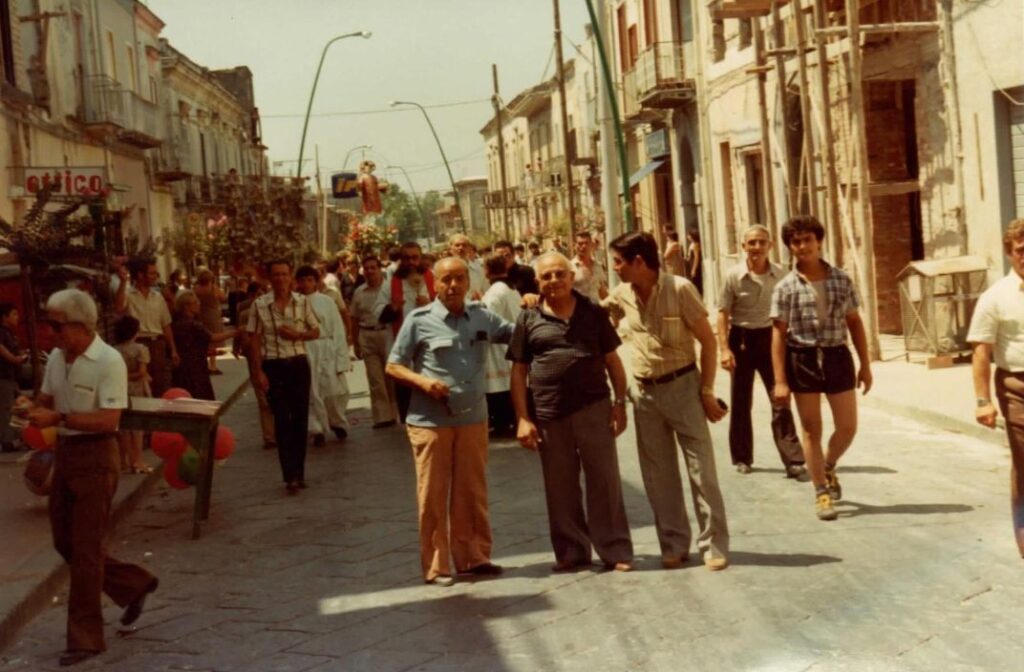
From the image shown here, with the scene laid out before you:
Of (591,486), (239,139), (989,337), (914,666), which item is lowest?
(914,666)

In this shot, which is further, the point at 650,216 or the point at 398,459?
the point at 650,216

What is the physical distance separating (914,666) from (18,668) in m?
3.66

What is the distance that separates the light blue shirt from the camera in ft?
24.7

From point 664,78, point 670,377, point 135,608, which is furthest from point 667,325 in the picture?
point 664,78

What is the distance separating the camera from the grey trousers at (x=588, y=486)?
7434mm

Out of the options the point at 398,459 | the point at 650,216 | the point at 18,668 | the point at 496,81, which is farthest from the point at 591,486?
the point at 496,81

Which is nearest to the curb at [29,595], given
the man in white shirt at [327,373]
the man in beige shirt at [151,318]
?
the man in white shirt at [327,373]

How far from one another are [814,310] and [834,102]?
13.3 meters

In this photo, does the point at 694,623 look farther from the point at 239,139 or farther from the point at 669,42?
the point at 239,139

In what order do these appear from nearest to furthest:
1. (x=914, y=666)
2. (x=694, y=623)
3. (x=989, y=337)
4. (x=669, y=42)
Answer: (x=914, y=666), (x=694, y=623), (x=989, y=337), (x=669, y=42)

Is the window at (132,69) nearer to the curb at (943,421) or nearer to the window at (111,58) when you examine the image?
the window at (111,58)

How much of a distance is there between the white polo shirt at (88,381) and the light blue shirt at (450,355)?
146 centimetres

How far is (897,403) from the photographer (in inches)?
517

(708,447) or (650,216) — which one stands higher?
(650,216)
